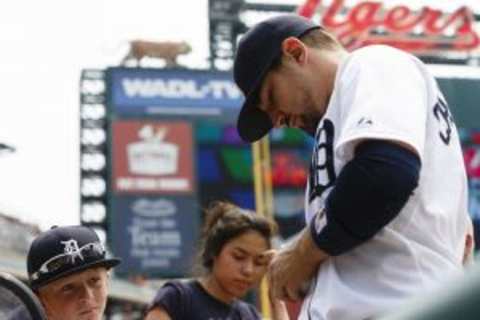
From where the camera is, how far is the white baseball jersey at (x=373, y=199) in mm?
1908

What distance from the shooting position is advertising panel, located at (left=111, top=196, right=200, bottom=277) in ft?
63.4

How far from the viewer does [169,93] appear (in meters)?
20.5

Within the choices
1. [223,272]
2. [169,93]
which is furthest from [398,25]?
[223,272]

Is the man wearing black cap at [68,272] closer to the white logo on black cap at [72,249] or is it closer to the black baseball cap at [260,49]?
the white logo on black cap at [72,249]

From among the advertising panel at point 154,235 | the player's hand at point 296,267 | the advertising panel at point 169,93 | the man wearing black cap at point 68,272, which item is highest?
the player's hand at point 296,267

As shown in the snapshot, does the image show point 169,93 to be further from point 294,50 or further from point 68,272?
point 294,50

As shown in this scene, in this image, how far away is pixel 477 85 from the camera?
2053cm

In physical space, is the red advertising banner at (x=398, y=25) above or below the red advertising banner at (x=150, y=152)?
above

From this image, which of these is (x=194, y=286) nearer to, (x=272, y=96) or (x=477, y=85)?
(x=272, y=96)

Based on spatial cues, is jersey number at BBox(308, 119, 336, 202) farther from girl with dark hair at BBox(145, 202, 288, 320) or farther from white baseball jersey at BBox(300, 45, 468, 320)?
girl with dark hair at BBox(145, 202, 288, 320)

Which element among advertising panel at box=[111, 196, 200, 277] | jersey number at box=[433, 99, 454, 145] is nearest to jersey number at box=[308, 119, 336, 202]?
jersey number at box=[433, 99, 454, 145]

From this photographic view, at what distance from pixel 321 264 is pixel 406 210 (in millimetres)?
194

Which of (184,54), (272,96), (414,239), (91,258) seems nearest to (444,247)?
(414,239)

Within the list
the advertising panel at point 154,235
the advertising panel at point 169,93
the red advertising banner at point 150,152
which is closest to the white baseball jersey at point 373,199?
the advertising panel at point 154,235
